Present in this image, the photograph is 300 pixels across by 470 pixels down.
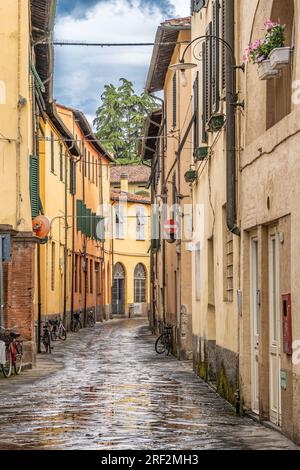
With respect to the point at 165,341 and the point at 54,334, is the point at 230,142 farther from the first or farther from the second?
the point at 54,334

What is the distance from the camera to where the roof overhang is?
27.1 metres

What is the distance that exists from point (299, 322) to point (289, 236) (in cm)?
109

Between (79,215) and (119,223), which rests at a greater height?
(119,223)

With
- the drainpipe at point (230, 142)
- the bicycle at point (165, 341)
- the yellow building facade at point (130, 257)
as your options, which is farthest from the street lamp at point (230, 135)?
the yellow building facade at point (130, 257)

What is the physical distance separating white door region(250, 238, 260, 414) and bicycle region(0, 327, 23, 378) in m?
8.22

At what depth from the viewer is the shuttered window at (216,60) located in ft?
55.1

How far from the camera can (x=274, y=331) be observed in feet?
40.4

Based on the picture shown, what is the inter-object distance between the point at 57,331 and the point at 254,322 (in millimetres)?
24173

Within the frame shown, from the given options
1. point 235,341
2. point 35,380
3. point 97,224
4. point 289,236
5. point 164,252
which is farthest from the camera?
point 97,224

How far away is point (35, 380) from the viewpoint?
20016mm

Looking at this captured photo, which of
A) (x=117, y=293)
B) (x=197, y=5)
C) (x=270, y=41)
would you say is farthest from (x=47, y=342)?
(x=117, y=293)

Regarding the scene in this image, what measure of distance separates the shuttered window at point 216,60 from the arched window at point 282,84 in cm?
371
